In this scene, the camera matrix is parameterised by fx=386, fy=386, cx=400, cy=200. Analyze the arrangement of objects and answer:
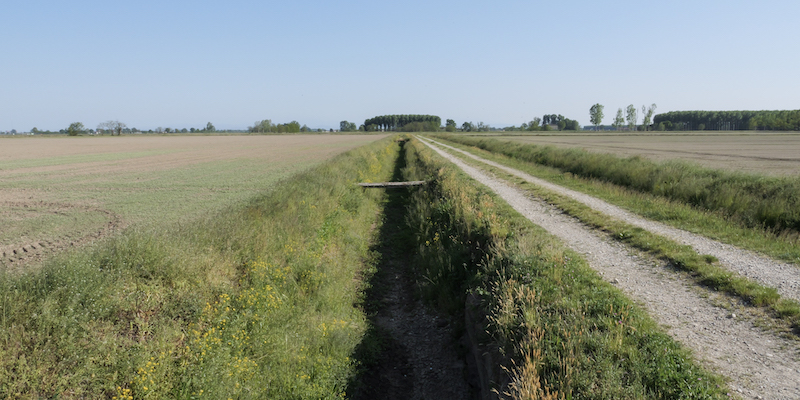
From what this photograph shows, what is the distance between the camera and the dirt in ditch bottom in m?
6.26

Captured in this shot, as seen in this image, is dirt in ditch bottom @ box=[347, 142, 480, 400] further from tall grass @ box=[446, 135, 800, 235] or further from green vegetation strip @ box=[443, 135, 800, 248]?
tall grass @ box=[446, 135, 800, 235]

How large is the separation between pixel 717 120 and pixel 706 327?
198 m

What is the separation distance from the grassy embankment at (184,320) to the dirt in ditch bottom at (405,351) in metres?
0.39

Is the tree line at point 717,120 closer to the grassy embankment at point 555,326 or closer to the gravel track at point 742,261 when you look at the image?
the gravel track at point 742,261

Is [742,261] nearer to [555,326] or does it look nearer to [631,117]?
[555,326]

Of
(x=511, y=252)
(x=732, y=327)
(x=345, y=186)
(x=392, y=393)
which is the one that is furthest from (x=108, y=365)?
(x=345, y=186)

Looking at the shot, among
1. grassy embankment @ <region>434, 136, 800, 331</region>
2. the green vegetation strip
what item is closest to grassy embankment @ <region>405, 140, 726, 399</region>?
grassy embankment @ <region>434, 136, 800, 331</region>

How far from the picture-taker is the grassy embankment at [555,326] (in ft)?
13.0

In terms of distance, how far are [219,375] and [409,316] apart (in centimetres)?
455

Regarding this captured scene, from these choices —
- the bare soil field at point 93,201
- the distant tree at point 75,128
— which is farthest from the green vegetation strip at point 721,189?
the distant tree at point 75,128

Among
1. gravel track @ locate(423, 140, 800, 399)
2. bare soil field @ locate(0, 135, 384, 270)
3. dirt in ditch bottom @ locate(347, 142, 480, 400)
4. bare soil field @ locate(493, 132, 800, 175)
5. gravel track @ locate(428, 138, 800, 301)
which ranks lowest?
dirt in ditch bottom @ locate(347, 142, 480, 400)

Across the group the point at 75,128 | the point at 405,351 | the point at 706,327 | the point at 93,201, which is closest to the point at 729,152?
the point at 706,327

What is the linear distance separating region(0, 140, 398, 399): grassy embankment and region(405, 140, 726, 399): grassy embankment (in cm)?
252

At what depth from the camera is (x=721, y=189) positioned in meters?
13.3
